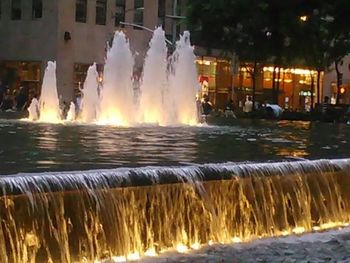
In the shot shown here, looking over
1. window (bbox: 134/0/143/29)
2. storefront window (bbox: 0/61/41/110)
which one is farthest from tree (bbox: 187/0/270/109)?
window (bbox: 134/0/143/29)

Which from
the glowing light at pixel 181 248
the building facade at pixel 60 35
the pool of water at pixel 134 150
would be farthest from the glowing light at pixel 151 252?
the building facade at pixel 60 35

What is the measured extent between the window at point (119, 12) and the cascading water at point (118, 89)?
1025 inches

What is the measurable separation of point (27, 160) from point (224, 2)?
1673 centimetres

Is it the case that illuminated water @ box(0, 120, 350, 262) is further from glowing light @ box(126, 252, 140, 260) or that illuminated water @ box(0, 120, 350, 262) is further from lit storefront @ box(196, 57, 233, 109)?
lit storefront @ box(196, 57, 233, 109)

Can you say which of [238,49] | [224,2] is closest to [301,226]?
[224,2]

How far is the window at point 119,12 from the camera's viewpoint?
4750cm

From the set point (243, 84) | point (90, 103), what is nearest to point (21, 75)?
point (243, 84)

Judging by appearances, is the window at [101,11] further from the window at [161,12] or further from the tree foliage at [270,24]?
the tree foliage at [270,24]

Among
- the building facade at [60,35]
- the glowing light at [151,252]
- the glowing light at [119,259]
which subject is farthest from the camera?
the building facade at [60,35]

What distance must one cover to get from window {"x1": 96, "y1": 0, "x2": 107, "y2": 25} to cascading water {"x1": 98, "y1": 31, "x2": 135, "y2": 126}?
25226mm

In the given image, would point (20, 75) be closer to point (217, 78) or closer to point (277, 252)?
point (217, 78)

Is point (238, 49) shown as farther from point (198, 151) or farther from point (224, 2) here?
point (198, 151)

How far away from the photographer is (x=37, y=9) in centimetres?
4566

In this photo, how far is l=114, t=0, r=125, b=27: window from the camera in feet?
156
